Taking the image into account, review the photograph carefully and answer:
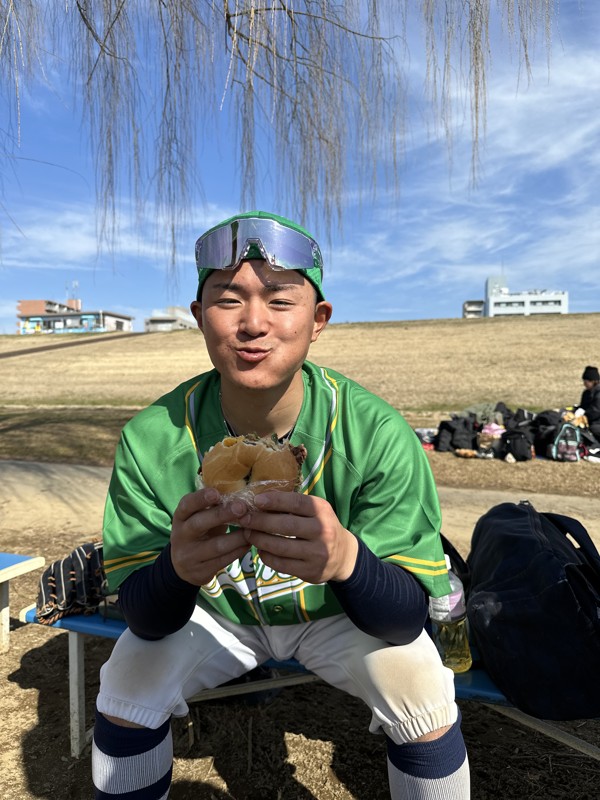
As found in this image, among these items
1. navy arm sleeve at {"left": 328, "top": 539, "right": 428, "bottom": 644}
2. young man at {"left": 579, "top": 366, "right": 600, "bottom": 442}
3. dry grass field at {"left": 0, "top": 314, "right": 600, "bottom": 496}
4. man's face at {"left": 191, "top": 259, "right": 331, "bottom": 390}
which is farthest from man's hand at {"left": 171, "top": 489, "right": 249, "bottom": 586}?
young man at {"left": 579, "top": 366, "right": 600, "bottom": 442}

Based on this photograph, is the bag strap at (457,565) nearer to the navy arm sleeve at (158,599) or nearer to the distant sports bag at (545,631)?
the distant sports bag at (545,631)

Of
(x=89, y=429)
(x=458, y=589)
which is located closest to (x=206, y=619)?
(x=458, y=589)

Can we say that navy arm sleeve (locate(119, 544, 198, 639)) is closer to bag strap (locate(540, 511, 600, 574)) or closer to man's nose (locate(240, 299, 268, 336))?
man's nose (locate(240, 299, 268, 336))

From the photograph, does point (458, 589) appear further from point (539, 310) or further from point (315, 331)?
point (539, 310)

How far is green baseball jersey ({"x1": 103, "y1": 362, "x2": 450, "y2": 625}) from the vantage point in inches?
70.0

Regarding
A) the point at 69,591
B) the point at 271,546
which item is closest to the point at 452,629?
the point at 271,546

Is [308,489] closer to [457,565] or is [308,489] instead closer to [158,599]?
[158,599]

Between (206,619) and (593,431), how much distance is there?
32.4 feet

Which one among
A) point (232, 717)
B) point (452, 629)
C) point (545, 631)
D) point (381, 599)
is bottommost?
point (232, 717)

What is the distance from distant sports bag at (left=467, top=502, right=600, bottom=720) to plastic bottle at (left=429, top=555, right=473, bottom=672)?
7 centimetres

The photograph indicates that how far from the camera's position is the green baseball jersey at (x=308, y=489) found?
1.78 metres

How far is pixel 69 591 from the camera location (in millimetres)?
2633

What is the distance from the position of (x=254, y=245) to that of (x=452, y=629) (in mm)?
1718

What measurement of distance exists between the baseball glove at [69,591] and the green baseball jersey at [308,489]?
94cm
